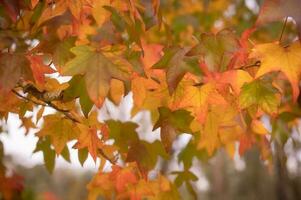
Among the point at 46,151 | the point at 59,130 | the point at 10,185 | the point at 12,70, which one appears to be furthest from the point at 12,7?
the point at 10,185

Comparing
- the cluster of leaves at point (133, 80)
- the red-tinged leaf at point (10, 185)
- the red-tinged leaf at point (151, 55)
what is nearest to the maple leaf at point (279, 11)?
the cluster of leaves at point (133, 80)

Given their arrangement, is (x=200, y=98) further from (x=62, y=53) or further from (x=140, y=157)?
(x=62, y=53)

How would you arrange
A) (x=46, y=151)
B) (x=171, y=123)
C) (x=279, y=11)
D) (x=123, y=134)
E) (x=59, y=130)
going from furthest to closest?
(x=46, y=151), (x=123, y=134), (x=59, y=130), (x=171, y=123), (x=279, y=11)

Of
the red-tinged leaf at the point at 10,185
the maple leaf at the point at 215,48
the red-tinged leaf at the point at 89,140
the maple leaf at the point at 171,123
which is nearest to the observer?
the maple leaf at the point at 215,48

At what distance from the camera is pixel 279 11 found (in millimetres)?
1054

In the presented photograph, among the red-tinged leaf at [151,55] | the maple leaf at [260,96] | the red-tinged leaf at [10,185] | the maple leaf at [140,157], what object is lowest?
the red-tinged leaf at [10,185]

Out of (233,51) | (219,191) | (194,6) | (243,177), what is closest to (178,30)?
(194,6)

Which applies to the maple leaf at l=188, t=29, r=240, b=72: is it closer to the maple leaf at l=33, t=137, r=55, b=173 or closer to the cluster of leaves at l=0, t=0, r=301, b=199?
the cluster of leaves at l=0, t=0, r=301, b=199

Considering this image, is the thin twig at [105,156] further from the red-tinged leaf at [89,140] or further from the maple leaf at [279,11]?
the maple leaf at [279,11]

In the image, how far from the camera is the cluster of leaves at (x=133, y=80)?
1.22 meters

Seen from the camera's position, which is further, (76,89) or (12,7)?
(76,89)

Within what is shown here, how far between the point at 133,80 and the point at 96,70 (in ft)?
1.05

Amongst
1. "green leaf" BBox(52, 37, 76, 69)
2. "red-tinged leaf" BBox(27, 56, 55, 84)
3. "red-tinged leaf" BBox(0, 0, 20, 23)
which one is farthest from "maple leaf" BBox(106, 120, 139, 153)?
"red-tinged leaf" BBox(0, 0, 20, 23)

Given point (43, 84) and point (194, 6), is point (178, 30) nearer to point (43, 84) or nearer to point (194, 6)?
point (194, 6)
